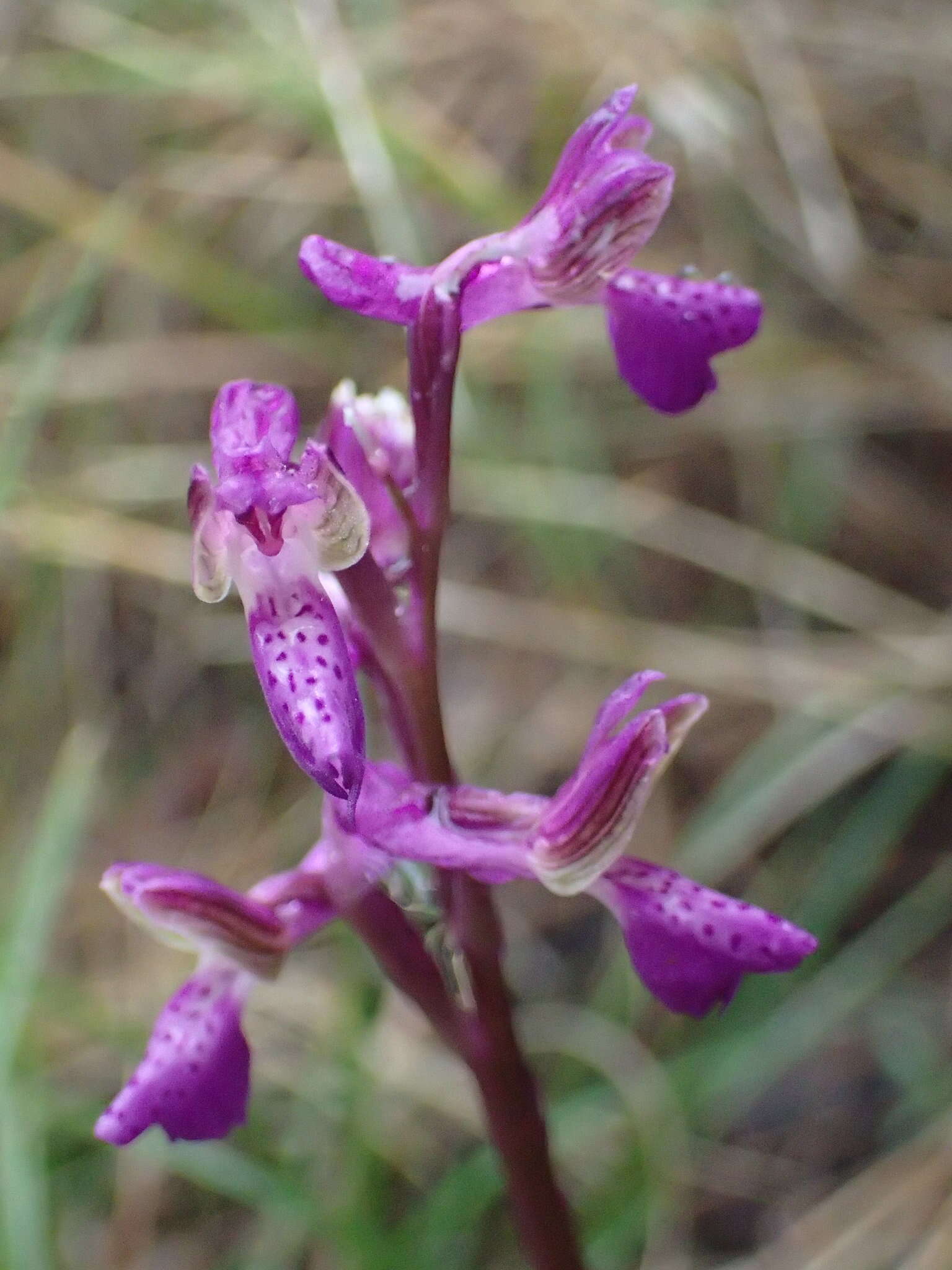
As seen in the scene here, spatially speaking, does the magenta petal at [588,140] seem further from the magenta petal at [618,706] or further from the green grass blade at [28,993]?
the green grass blade at [28,993]

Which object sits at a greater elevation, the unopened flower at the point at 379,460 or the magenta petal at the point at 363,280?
the magenta petal at the point at 363,280

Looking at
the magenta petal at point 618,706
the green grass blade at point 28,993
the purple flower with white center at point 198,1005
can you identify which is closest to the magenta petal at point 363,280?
the magenta petal at point 618,706

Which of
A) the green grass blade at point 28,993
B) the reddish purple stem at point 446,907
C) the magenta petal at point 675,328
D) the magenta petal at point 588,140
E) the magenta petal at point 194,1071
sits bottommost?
the green grass blade at point 28,993

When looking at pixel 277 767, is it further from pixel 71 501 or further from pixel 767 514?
pixel 767 514

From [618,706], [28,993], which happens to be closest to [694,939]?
[618,706]

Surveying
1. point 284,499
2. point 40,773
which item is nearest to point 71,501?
point 40,773

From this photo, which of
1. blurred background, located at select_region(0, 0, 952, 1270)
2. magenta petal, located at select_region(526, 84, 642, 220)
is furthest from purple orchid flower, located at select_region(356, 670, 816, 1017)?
blurred background, located at select_region(0, 0, 952, 1270)

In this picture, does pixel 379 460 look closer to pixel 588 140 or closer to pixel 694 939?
pixel 588 140
